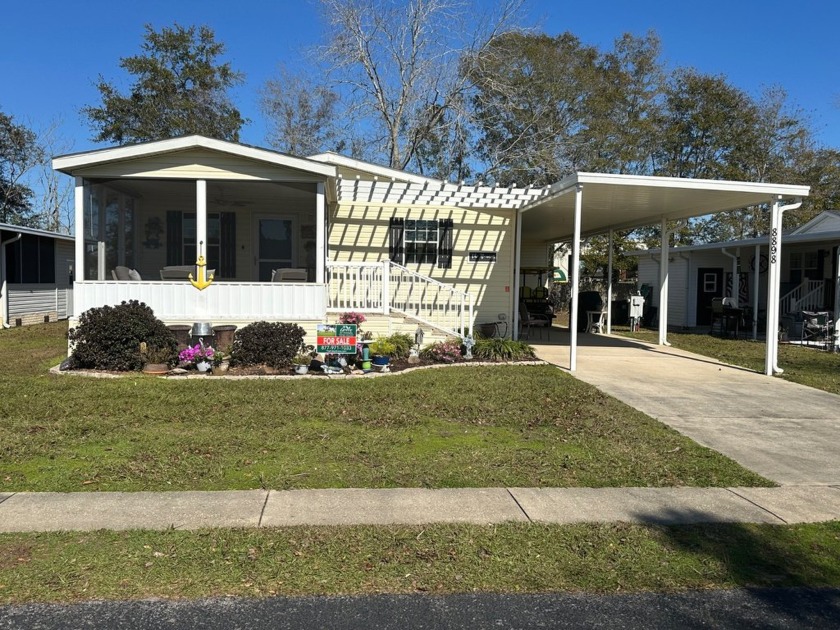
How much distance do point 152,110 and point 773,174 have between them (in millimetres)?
31786

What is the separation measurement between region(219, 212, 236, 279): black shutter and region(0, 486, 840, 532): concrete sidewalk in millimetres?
10272

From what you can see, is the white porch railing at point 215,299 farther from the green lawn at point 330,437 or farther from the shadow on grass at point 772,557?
the shadow on grass at point 772,557

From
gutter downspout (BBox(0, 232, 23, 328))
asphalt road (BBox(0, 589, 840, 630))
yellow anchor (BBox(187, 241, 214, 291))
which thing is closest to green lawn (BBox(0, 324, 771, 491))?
asphalt road (BBox(0, 589, 840, 630))

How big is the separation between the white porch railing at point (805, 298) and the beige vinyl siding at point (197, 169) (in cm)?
1523

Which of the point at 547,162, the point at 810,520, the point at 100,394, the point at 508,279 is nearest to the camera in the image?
the point at 810,520

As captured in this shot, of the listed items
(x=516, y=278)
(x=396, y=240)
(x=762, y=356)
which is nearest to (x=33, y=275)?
(x=396, y=240)

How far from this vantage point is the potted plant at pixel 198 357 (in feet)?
31.7

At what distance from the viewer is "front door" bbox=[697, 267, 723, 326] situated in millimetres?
21359

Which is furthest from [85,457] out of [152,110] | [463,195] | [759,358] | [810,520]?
[152,110]

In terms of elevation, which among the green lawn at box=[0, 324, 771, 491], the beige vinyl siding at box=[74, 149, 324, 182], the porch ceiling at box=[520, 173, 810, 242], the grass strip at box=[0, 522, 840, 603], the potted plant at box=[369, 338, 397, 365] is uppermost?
the beige vinyl siding at box=[74, 149, 324, 182]

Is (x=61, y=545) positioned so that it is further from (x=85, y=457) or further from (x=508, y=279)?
(x=508, y=279)

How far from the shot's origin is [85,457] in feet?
18.0

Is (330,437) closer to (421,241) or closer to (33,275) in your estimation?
(421,241)

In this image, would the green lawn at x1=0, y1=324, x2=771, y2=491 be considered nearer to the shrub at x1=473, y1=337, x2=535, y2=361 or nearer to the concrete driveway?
the concrete driveway
